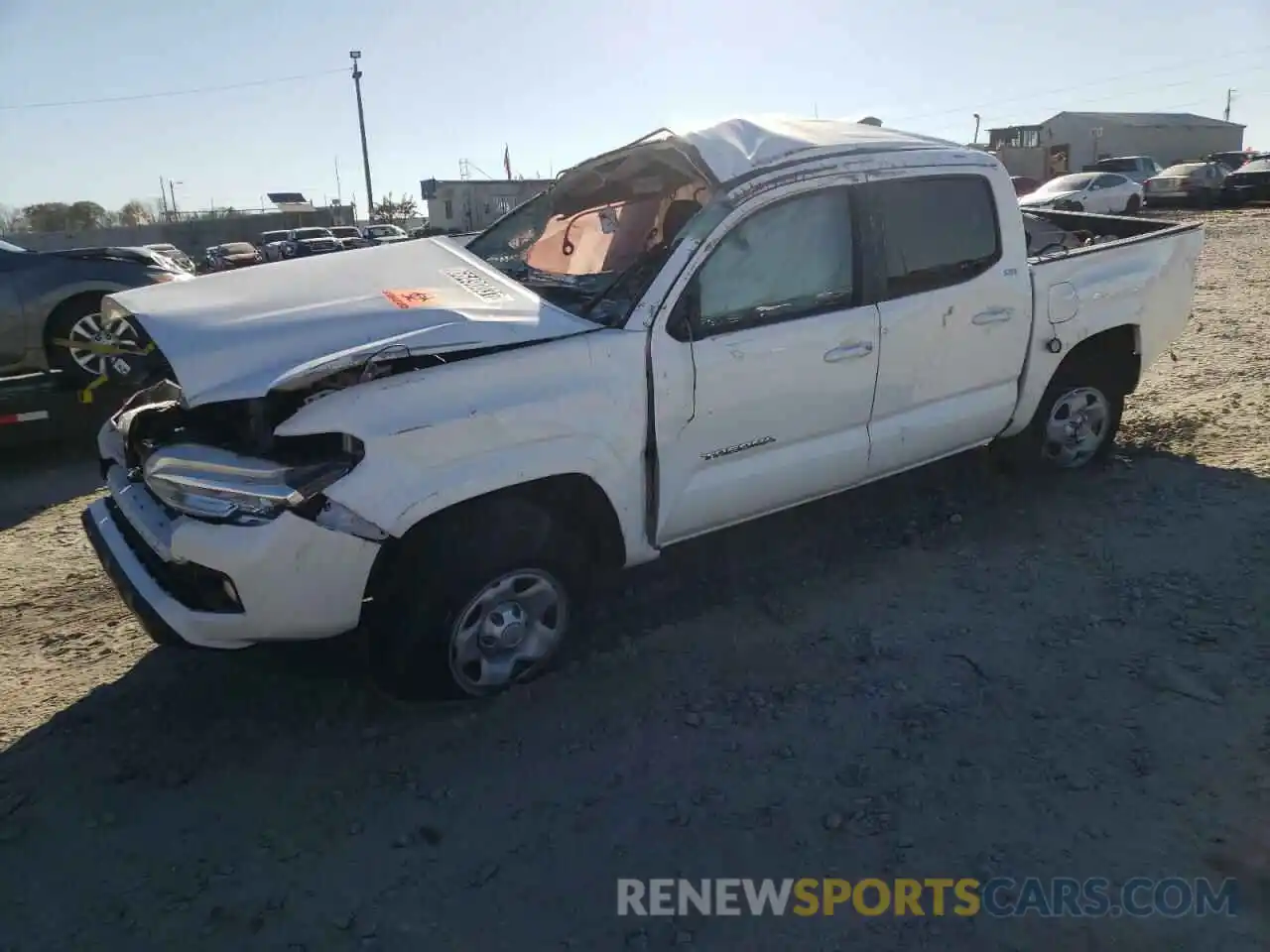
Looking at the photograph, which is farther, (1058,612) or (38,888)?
(1058,612)

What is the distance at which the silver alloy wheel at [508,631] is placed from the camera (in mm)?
3229

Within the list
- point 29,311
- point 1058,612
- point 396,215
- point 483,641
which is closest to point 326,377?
point 483,641

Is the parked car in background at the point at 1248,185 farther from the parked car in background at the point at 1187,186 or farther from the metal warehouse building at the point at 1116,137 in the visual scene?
the metal warehouse building at the point at 1116,137

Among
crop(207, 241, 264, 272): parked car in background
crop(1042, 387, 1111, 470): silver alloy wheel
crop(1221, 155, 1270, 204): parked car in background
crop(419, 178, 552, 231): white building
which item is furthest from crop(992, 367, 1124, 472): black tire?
crop(419, 178, 552, 231): white building

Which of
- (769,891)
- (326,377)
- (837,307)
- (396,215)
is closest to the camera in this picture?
(769,891)

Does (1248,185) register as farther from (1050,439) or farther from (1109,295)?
(1050,439)

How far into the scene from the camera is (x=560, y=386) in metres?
3.19

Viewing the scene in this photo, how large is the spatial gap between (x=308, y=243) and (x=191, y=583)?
99.5ft

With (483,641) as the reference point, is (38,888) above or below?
below

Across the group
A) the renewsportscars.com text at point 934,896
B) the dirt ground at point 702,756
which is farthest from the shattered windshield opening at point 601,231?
the renewsportscars.com text at point 934,896

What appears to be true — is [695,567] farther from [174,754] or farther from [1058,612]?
[174,754]

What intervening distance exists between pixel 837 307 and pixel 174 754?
9.89 ft

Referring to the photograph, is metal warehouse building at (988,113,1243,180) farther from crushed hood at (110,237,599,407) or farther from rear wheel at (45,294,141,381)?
crushed hood at (110,237,599,407)

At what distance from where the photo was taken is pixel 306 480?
112 inches
